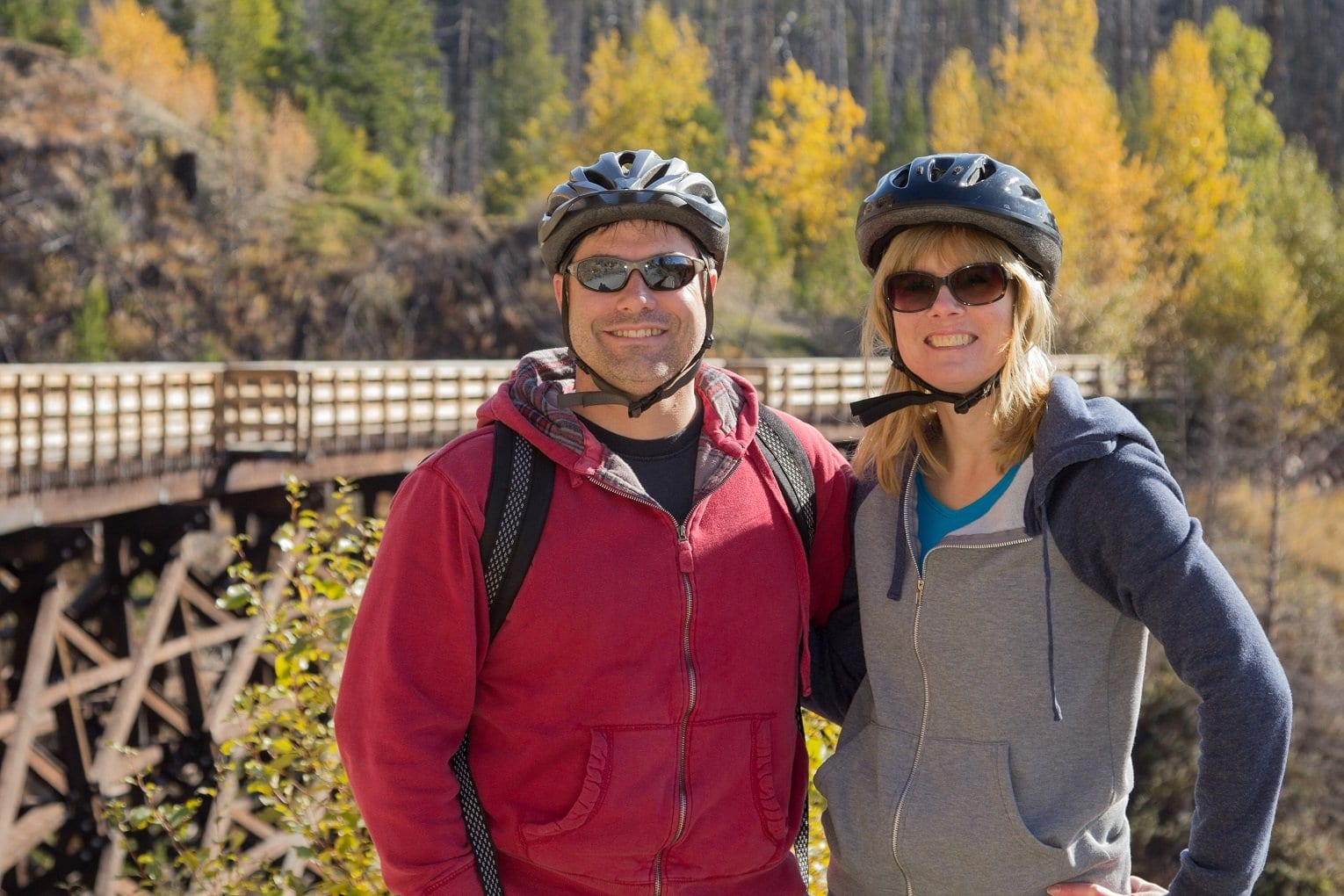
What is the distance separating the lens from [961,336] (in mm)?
2938

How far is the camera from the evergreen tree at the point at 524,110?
139 ft

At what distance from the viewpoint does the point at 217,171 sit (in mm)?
38594

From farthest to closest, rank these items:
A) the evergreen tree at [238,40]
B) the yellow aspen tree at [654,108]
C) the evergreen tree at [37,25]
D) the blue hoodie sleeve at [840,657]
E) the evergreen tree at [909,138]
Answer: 1. the evergreen tree at [909,138]
2. the evergreen tree at [238,40]
3. the yellow aspen tree at [654,108]
4. the evergreen tree at [37,25]
5. the blue hoodie sleeve at [840,657]

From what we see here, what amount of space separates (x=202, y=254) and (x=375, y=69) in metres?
12.2

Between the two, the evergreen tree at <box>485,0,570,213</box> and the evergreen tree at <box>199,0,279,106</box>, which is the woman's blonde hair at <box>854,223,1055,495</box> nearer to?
the evergreen tree at <box>485,0,570,213</box>

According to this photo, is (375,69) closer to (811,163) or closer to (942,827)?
(811,163)

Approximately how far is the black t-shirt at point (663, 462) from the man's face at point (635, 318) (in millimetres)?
125

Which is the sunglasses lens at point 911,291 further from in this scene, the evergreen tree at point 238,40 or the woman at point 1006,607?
the evergreen tree at point 238,40

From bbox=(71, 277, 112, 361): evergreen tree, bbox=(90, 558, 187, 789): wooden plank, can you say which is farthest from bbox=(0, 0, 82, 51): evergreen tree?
bbox=(90, 558, 187, 789): wooden plank

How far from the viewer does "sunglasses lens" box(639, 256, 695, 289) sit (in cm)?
303

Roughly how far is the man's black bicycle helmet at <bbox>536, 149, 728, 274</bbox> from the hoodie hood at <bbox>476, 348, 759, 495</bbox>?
28cm

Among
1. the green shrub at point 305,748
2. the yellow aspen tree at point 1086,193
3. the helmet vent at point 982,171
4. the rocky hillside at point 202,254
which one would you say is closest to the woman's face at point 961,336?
the helmet vent at point 982,171

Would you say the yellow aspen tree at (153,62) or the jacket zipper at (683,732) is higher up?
the yellow aspen tree at (153,62)

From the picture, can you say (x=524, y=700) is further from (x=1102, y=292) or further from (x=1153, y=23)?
(x=1153, y=23)
